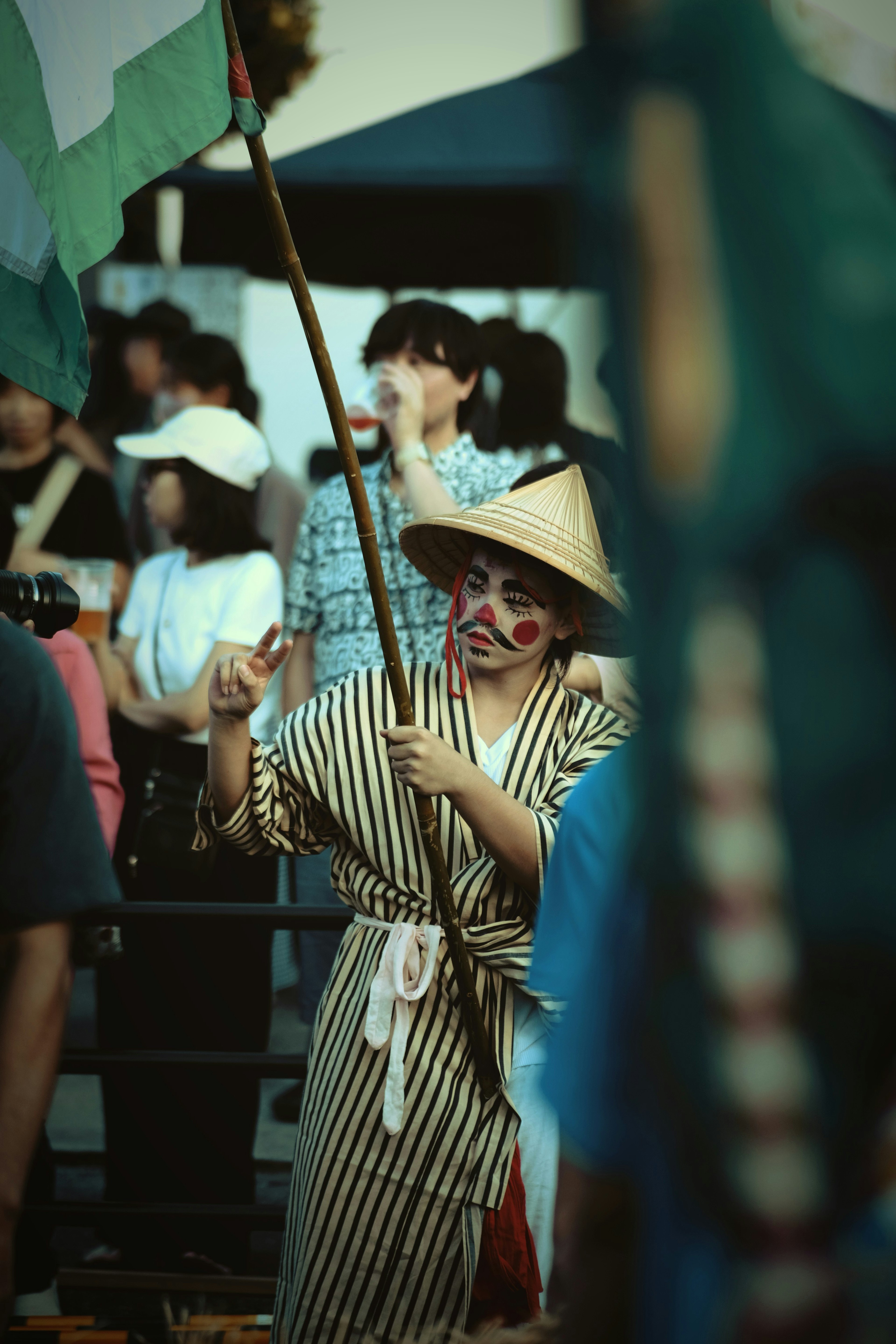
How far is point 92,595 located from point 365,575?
1.05 metres

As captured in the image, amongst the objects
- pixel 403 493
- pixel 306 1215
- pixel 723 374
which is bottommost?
pixel 306 1215

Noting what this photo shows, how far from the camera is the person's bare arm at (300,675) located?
3.81 m

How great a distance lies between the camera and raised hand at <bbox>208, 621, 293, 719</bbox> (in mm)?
2154

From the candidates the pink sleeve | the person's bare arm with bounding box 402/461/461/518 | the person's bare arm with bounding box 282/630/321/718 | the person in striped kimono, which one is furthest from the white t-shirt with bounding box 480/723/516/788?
the person's bare arm with bounding box 282/630/321/718

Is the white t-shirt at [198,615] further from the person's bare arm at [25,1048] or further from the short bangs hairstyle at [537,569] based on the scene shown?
the person's bare arm at [25,1048]

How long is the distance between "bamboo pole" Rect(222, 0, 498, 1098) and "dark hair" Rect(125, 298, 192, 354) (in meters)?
3.11

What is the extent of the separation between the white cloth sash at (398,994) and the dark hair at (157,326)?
3.66 m

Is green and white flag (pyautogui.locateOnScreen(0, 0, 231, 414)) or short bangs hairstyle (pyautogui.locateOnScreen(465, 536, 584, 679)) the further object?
short bangs hairstyle (pyautogui.locateOnScreen(465, 536, 584, 679))

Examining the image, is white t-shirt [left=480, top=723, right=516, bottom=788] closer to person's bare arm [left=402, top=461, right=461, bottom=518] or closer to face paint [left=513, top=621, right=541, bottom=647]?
face paint [left=513, top=621, right=541, bottom=647]

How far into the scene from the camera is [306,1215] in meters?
2.15

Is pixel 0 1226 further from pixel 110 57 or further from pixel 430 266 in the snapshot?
pixel 430 266

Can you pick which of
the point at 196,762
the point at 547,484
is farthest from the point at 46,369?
the point at 196,762

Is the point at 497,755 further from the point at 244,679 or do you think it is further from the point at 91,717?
the point at 91,717

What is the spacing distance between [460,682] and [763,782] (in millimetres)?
1640
